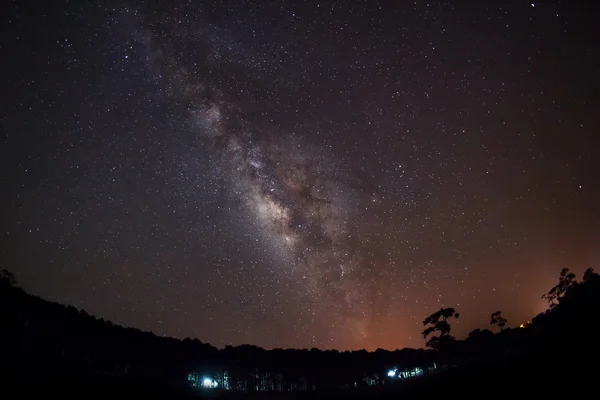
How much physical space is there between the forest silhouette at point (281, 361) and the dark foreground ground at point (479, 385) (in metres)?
0.08

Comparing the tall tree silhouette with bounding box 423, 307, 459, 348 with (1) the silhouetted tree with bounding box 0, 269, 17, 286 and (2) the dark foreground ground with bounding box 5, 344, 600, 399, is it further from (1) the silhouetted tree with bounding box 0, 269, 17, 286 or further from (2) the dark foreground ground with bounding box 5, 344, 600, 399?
(1) the silhouetted tree with bounding box 0, 269, 17, 286

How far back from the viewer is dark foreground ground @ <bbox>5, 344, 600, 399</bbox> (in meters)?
22.6

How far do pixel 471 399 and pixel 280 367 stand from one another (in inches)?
1132

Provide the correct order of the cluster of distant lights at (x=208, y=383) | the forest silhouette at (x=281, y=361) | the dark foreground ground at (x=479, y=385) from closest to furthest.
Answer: the dark foreground ground at (x=479, y=385) < the forest silhouette at (x=281, y=361) < the cluster of distant lights at (x=208, y=383)

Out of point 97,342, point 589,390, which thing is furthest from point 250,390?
point 589,390

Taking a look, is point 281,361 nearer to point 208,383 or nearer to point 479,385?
point 208,383

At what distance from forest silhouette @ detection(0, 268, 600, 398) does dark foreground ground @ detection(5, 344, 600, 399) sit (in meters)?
0.08

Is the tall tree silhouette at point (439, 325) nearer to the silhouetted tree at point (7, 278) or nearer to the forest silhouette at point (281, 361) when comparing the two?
the forest silhouette at point (281, 361)

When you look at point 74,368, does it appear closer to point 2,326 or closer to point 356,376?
point 2,326

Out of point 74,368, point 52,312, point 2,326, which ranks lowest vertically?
point 74,368

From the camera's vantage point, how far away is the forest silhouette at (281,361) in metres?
24.6

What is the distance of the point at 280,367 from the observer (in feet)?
170

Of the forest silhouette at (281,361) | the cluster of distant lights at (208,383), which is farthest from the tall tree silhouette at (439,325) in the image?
the cluster of distant lights at (208,383)

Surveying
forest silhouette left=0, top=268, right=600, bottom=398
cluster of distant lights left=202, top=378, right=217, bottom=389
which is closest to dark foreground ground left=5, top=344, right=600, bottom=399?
forest silhouette left=0, top=268, right=600, bottom=398
